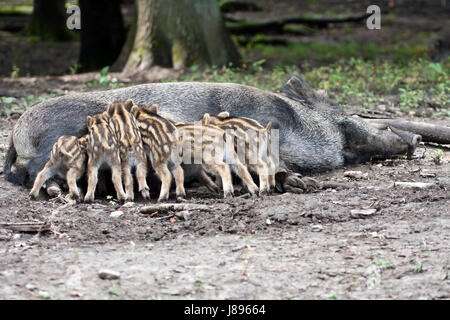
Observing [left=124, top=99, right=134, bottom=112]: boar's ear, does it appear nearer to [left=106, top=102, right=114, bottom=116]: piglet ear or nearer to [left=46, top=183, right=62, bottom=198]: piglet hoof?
[left=106, top=102, right=114, bottom=116]: piglet ear

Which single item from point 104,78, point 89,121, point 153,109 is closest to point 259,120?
point 153,109

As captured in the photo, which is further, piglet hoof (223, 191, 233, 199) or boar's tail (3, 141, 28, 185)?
boar's tail (3, 141, 28, 185)

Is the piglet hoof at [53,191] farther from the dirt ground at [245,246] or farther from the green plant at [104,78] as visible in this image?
the green plant at [104,78]

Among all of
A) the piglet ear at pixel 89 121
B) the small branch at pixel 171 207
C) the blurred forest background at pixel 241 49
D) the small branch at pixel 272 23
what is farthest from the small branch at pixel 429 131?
the small branch at pixel 272 23

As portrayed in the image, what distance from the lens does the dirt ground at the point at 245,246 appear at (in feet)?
14.5

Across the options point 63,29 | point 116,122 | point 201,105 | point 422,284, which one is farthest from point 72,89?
point 63,29

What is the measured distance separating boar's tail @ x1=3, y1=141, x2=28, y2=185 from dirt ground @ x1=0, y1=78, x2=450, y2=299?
4.2 inches

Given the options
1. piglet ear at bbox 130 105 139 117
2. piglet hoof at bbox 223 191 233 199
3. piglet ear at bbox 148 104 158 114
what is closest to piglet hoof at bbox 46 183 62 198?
piglet ear at bbox 130 105 139 117

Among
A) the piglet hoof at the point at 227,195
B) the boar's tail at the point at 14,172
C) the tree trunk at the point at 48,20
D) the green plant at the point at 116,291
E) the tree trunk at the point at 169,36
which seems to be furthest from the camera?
the tree trunk at the point at 48,20

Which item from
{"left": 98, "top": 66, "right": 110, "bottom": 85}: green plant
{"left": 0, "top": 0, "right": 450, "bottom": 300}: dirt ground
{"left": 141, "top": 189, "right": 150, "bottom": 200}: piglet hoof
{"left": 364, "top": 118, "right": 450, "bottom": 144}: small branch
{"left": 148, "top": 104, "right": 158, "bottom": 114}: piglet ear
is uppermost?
{"left": 148, "top": 104, "right": 158, "bottom": 114}: piglet ear

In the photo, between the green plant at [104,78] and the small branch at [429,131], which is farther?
the green plant at [104,78]

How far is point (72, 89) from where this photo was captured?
11.6m

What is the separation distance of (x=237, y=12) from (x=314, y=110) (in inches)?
561

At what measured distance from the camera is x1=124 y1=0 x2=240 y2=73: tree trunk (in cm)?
1277
